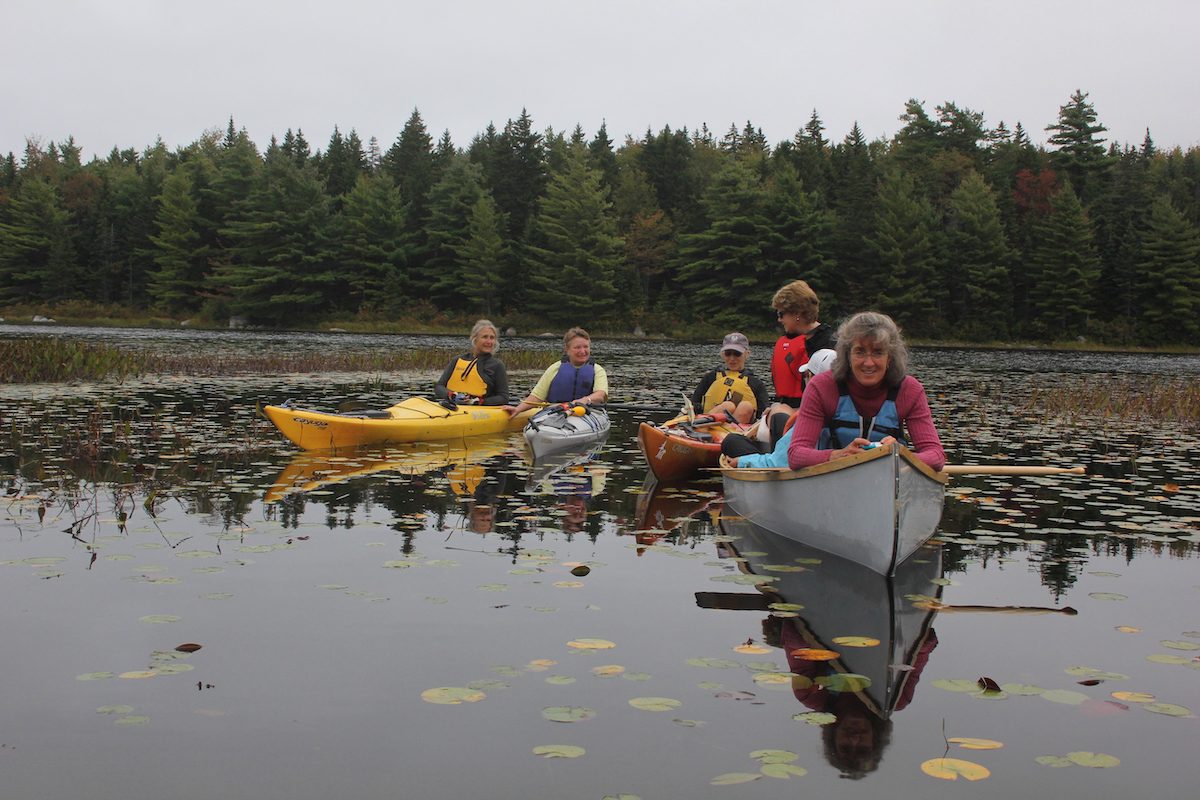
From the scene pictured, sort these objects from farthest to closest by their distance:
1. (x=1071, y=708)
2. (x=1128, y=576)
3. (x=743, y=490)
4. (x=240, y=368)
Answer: (x=240, y=368), (x=743, y=490), (x=1128, y=576), (x=1071, y=708)

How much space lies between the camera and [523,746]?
3391 mm

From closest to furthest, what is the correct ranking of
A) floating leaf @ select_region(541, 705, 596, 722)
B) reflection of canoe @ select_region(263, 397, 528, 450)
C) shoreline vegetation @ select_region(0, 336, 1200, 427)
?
floating leaf @ select_region(541, 705, 596, 722)
reflection of canoe @ select_region(263, 397, 528, 450)
shoreline vegetation @ select_region(0, 336, 1200, 427)

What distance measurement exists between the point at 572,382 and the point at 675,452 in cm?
320

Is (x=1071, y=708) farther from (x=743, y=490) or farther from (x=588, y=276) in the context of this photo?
(x=588, y=276)

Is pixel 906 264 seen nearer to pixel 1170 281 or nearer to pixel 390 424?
pixel 1170 281

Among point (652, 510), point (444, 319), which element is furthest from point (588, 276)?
point (652, 510)

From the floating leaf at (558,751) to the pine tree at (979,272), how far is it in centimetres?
5626

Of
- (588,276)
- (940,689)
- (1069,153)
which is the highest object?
(1069,153)

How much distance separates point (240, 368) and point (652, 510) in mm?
15980

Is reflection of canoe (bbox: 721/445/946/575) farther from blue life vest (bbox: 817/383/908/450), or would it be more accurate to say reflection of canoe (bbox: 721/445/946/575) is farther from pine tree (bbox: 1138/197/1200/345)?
pine tree (bbox: 1138/197/1200/345)

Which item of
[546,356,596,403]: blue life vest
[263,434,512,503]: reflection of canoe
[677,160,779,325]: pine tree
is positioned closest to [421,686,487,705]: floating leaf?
[263,434,512,503]: reflection of canoe

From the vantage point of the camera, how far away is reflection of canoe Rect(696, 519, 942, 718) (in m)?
4.25

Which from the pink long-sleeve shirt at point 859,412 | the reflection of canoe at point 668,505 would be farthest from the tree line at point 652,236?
the pink long-sleeve shirt at point 859,412

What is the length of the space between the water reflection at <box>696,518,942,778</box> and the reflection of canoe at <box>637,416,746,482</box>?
226 cm
